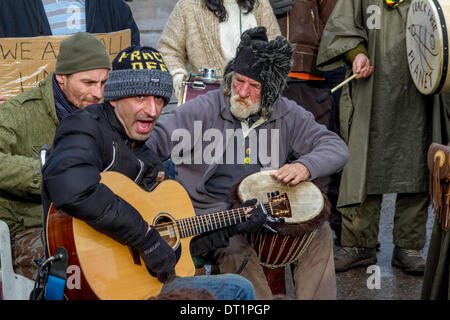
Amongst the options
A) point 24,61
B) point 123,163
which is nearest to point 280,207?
point 123,163

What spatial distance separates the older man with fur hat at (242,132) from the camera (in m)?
3.81

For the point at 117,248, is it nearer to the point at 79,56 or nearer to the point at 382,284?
the point at 79,56

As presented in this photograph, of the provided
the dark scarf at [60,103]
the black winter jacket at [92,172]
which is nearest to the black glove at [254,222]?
the black winter jacket at [92,172]

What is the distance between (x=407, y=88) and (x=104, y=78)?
222 cm

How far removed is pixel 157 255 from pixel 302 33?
2.78 meters

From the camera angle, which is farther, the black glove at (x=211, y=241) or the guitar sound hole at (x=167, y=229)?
the black glove at (x=211, y=241)

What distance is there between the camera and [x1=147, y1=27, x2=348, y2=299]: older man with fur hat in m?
3.81

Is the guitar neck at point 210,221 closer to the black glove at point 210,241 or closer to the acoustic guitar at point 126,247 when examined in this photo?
the acoustic guitar at point 126,247

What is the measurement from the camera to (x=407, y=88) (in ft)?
15.7

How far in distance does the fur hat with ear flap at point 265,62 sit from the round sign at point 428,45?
954 millimetres

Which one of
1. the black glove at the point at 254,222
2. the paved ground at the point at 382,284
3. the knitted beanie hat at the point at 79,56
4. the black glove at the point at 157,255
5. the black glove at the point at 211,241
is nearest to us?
the black glove at the point at 157,255

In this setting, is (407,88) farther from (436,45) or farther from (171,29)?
(171,29)
